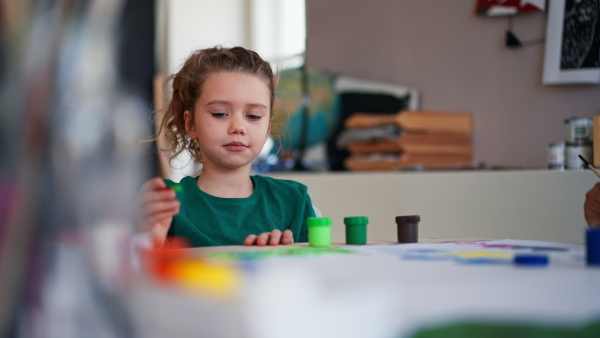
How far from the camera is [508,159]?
76.5 inches

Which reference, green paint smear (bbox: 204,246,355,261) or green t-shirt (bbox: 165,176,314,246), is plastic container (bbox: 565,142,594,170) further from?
green paint smear (bbox: 204,246,355,261)

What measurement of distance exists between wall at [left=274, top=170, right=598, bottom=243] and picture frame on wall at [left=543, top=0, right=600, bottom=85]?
0.44 m

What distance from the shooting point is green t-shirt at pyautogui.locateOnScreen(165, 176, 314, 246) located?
107cm

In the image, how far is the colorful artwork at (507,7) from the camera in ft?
6.13

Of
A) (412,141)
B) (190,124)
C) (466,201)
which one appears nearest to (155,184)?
(190,124)

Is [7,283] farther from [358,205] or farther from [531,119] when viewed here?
[531,119]

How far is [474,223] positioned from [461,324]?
4.38ft

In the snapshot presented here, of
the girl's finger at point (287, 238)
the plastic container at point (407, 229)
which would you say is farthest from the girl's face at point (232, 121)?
the plastic container at point (407, 229)

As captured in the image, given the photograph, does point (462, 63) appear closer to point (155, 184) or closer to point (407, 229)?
point (407, 229)

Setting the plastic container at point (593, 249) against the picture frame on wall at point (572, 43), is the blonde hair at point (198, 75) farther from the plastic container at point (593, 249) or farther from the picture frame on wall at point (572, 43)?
the picture frame on wall at point (572, 43)

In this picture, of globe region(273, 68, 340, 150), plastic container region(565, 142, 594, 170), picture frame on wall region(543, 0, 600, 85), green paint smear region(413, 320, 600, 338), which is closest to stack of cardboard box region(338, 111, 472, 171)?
globe region(273, 68, 340, 150)

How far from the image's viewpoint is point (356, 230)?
787 millimetres

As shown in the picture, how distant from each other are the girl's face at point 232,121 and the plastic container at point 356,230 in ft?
1.18

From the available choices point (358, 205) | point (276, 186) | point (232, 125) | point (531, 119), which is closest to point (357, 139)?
point (358, 205)
